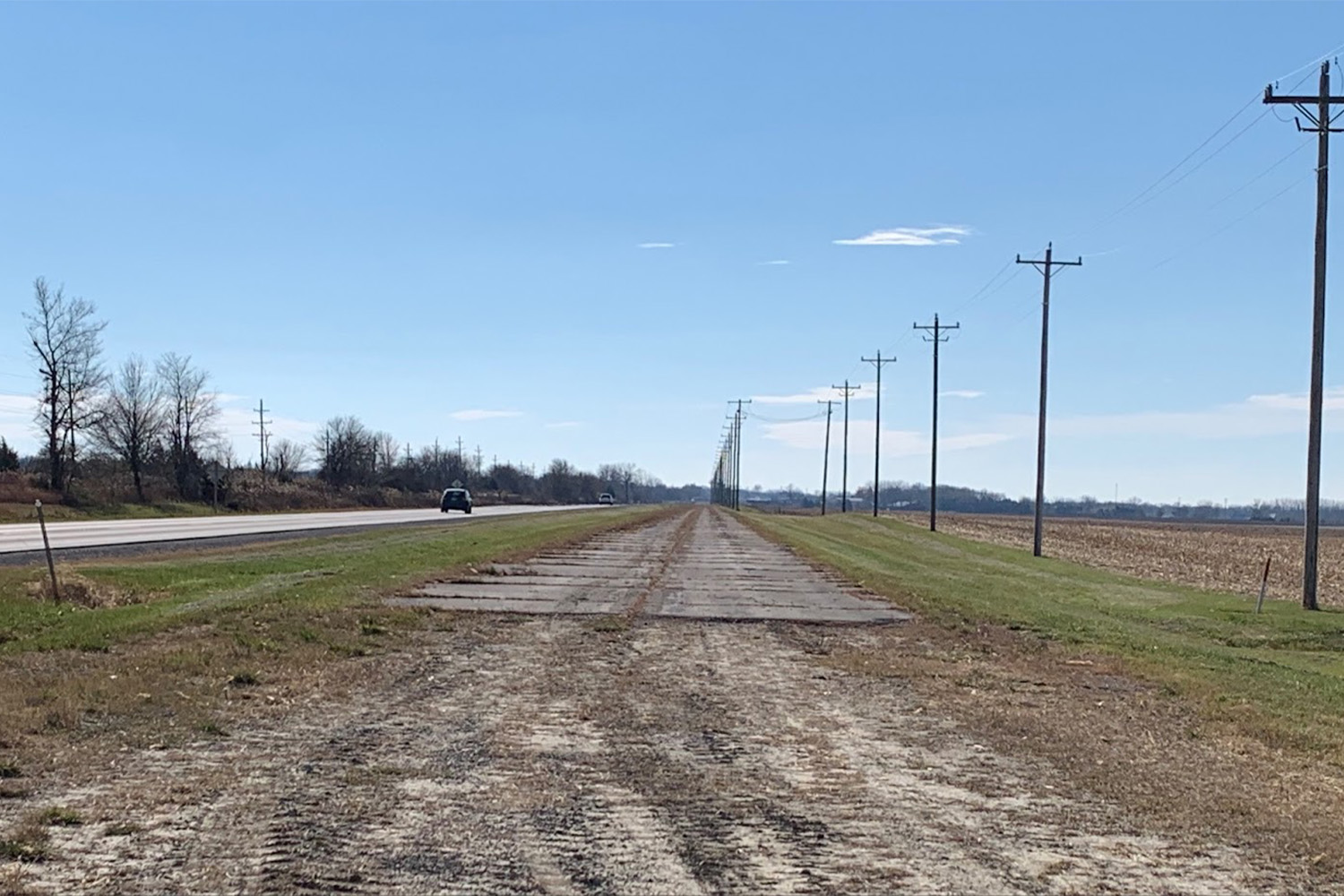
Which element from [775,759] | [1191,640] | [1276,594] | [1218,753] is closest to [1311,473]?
[1276,594]

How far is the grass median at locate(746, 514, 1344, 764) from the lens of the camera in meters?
12.2

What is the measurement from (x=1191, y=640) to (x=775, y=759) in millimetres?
13320

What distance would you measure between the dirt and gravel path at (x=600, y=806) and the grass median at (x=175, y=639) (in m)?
0.78

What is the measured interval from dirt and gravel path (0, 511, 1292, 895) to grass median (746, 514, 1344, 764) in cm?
315

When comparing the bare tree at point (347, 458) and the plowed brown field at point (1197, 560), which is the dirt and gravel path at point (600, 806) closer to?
the plowed brown field at point (1197, 560)

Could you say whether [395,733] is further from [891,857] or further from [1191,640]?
[1191,640]

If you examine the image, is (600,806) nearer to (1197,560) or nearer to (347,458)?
(1197,560)

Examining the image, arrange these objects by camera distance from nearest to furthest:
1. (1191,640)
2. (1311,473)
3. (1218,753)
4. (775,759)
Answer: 1. (775,759)
2. (1218,753)
3. (1191,640)
4. (1311,473)

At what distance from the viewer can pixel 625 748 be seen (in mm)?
9266

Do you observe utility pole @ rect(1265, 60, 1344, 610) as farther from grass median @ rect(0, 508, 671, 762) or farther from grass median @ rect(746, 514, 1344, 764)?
grass median @ rect(0, 508, 671, 762)

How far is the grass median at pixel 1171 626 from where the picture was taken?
12.2 meters

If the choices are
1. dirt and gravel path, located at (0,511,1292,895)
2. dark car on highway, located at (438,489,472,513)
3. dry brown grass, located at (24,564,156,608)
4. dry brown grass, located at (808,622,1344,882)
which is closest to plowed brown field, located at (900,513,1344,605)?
dry brown grass, located at (808,622,1344,882)

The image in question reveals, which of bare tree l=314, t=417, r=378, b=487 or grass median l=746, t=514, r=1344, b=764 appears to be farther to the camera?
bare tree l=314, t=417, r=378, b=487

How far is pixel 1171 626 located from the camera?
74.4ft
